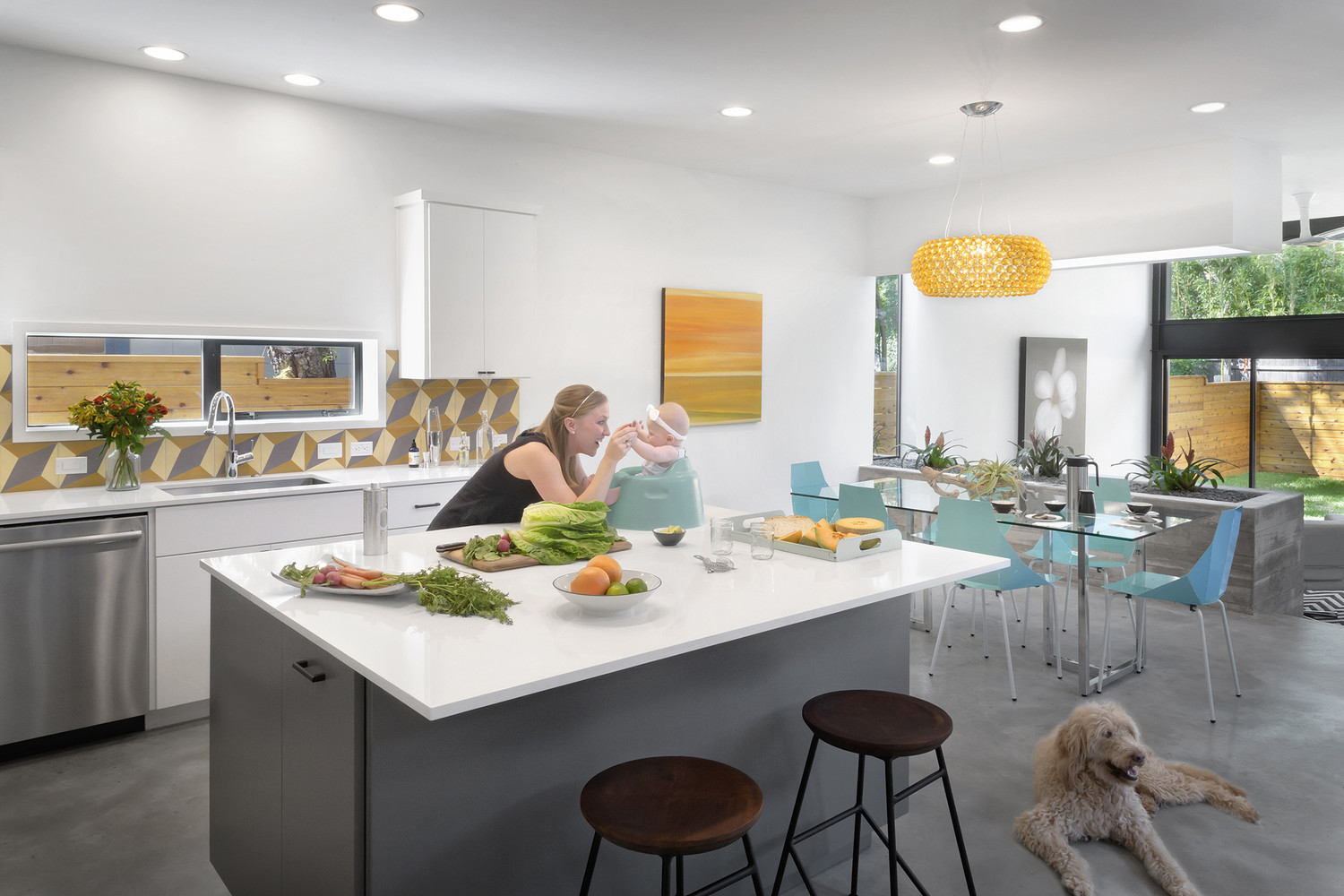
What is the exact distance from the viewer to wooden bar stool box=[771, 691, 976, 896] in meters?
2.07

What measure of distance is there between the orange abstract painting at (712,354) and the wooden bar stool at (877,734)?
3696 mm

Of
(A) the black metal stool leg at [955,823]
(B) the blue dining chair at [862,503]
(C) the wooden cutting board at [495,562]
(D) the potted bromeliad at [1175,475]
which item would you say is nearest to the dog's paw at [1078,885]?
(A) the black metal stool leg at [955,823]

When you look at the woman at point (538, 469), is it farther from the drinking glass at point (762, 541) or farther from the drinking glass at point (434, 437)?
the drinking glass at point (434, 437)

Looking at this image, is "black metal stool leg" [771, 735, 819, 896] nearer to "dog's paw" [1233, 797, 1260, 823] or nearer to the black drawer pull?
the black drawer pull

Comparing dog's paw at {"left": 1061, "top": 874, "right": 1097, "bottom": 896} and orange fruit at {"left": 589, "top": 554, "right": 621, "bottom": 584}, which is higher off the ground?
orange fruit at {"left": 589, "top": 554, "right": 621, "bottom": 584}

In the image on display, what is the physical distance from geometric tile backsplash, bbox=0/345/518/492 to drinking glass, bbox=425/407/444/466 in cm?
3

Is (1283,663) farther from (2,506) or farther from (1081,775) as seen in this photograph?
(2,506)

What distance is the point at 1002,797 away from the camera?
10.1 ft

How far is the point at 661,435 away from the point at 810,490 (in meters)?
2.93

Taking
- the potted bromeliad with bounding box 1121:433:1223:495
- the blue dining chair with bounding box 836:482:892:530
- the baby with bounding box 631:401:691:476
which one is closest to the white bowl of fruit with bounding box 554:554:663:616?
the baby with bounding box 631:401:691:476

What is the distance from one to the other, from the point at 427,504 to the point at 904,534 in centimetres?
285

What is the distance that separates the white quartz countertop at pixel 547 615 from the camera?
165cm

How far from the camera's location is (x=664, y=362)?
19.0 feet

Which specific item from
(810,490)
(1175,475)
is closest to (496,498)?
(810,490)
